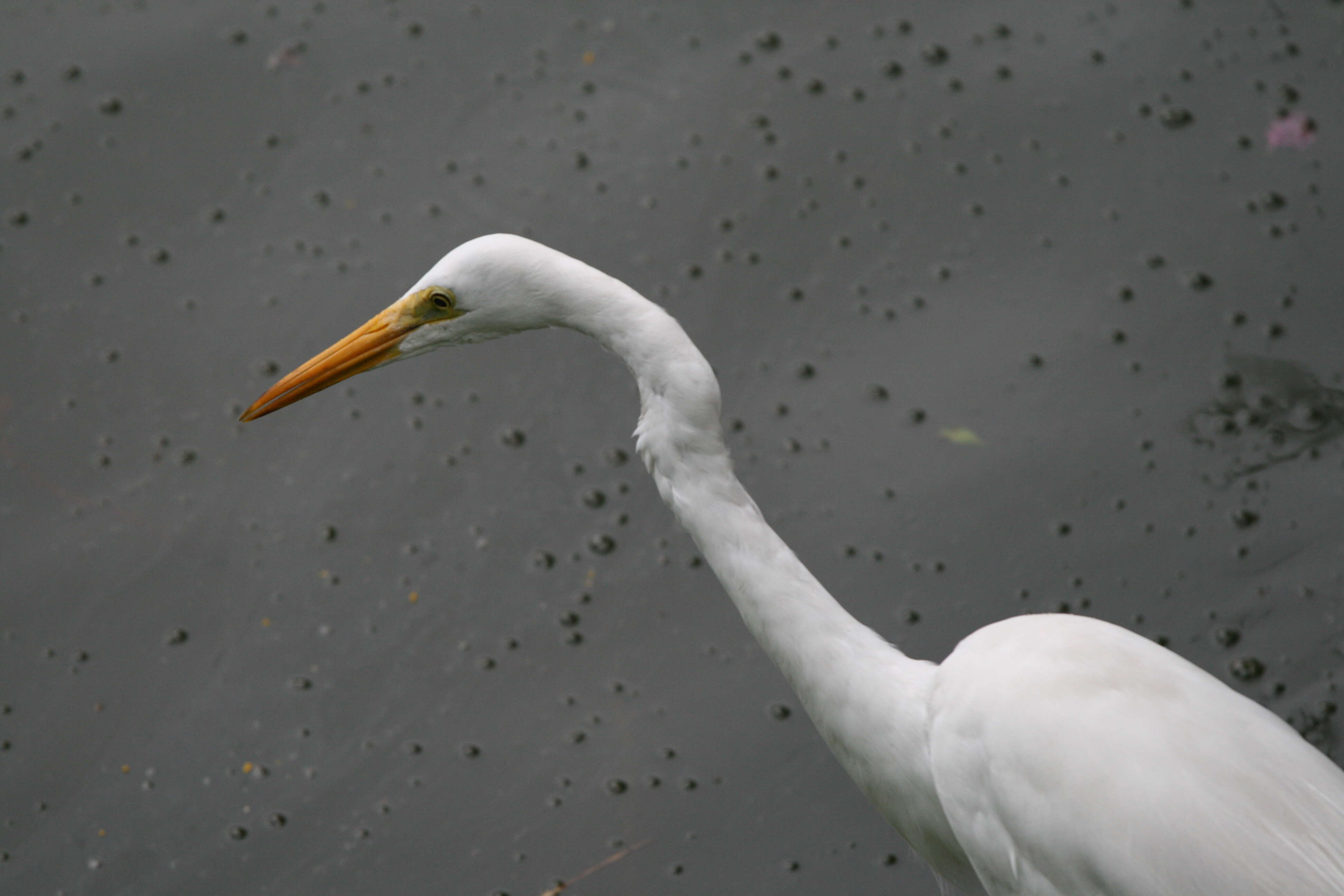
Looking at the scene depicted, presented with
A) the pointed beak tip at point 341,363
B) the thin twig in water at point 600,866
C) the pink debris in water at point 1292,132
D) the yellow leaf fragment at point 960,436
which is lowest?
the thin twig in water at point 600,866

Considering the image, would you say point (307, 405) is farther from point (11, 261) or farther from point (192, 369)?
point (11, 261)

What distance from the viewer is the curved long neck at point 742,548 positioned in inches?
42.5

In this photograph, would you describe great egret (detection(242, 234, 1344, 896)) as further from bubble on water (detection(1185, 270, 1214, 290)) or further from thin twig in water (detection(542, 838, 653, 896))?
bubble on water (detection(1185, 270, 1214, 290))

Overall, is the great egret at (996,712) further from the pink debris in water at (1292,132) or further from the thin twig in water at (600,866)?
the pink debris in water at (1292,132)

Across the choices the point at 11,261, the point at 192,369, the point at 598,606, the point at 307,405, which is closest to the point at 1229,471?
the point at 598,606

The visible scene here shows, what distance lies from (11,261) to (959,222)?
1693 mm

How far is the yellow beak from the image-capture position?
123 cm

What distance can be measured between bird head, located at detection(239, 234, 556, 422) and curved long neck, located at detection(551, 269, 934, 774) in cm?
4

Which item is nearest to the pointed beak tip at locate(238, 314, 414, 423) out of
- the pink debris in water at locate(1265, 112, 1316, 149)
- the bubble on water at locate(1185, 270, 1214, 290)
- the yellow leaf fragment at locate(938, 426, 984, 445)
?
the yellow leaf fragment at locate(938, 426, 984, 445)

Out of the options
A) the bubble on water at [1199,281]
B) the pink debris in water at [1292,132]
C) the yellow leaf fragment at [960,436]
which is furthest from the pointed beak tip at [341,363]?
the pink debris in water at [1292,132]

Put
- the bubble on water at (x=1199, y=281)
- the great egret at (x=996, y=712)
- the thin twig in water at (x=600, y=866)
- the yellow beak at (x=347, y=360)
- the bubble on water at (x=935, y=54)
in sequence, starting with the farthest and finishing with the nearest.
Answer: the bubble on water at (x=935, y=54)
the bubble on water at (x=1199, y=281)
the thin twig in water at (x=600, y=866)
the yellow beak at (x=347, y=360)
the great egret at (x=996, y=712)

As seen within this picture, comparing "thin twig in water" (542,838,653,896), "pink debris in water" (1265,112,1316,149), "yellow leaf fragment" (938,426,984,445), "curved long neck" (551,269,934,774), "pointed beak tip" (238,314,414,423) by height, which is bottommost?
"thin twig in water" (542,838,653,896)

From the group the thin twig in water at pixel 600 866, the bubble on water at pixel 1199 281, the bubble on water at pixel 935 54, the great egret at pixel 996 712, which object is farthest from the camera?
the bubble on water at pixel 935 54

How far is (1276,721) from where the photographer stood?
45.3 inches
